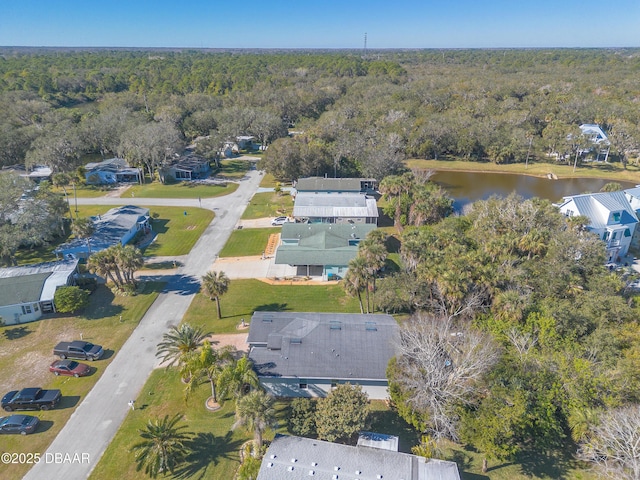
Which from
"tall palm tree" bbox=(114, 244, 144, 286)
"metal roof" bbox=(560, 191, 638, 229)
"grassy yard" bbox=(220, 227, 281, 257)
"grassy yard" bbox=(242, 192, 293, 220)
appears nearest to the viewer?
"tall palm tree" bbox=(114, 244, 144, 286)

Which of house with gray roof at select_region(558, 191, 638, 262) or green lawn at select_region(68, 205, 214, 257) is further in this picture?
green lawn at select_region(68, 205, 214, 257)

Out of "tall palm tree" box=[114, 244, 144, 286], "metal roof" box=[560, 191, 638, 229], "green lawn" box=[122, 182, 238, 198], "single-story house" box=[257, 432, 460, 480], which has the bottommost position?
"single-story house" box=[257, 432, 460, 480]

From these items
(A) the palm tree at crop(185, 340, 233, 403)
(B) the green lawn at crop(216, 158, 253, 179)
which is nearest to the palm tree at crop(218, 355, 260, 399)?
(A) the palm tree at crop(185, 340, 233, 403)

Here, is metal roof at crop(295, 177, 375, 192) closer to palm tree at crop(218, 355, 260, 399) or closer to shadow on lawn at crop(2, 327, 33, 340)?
shadow on lawn at crop(2, 327, 33, 340)

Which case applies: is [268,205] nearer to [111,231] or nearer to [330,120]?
[111,231]

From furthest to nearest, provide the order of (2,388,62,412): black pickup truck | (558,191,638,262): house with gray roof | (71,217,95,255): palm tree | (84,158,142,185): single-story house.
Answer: (84,158,142,185): single-story house
(558,191,638,262): house with gray roof
(71,217,95,255): palm tree
(2,388,62,412): black pickup truck

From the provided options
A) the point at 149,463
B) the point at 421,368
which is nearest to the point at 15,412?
the point at 149,463

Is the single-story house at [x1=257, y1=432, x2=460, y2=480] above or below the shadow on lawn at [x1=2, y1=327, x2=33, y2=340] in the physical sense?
above

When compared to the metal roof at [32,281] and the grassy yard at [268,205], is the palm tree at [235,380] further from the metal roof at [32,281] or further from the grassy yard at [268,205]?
the grassy yard at [268,205]
